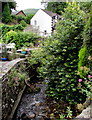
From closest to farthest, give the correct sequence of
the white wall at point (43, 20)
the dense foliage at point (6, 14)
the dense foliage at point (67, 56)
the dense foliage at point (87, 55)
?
the dense foliage at point (87, 55)
the dense foliage at point (67, 56)
the dense foliage at point (6, 14)
the white wall at point (43, 20)

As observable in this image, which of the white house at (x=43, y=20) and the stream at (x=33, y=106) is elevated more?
the white house at (x=43, y=20)

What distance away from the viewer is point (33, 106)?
400 cm

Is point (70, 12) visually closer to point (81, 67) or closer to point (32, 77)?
point (81, 67)

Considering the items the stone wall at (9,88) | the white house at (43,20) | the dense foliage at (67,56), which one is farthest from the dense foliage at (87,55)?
the white house at (43,20)

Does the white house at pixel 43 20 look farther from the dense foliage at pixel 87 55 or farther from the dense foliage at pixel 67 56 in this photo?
the dense foliage at pixel 87 55

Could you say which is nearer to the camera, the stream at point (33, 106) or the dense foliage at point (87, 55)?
the dense foliage at point (87, 55)

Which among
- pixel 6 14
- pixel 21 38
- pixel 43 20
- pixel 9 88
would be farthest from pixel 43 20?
pixel 9 88

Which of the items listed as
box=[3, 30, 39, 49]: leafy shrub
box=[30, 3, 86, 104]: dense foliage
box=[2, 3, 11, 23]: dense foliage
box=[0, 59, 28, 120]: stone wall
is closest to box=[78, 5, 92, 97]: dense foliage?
box=[30, 3, 86, 104]: dense foliage

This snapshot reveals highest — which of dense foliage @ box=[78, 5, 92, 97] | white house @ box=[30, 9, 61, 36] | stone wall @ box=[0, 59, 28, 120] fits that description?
white house @ box=[30, 9, 61, 36]

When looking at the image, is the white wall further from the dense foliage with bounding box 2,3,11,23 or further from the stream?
the stream

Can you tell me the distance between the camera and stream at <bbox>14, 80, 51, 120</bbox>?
3.49 m

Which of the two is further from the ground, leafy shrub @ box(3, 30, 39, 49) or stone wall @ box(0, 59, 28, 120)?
leafy shrub @ box(3, 30, 39, 49)

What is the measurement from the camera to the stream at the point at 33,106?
349 centimetres

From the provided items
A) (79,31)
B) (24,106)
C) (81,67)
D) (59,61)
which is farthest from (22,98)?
(79,31)
